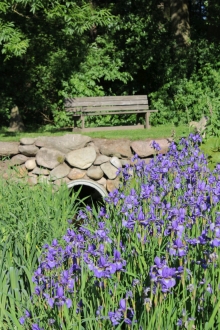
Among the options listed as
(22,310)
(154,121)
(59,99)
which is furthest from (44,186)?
(59,99)

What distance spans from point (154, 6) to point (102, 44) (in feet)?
6.45

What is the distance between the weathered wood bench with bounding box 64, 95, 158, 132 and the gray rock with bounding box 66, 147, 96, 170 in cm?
207

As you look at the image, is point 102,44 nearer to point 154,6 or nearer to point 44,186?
point 154,6

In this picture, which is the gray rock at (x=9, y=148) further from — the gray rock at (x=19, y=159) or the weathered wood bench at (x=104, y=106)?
the weathered wood bench at (x=104, y=106)

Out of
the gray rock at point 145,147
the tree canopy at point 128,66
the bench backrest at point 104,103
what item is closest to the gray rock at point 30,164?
the gray rock at point 145,147

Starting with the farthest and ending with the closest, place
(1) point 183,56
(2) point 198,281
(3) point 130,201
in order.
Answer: (1) point 183,56, (3) point 130,201, (2) point 198,281

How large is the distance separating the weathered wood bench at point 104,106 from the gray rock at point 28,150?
2.12m

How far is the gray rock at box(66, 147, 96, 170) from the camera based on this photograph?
289 inches

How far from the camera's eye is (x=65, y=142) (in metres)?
7.35

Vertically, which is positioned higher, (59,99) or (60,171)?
(59,99)

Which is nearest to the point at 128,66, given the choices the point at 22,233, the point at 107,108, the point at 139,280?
the point at 107,108

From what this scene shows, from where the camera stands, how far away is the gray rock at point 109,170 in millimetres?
7430

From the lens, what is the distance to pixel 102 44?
14.2 metres

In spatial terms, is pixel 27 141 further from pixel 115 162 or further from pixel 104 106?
pixel 104 106
